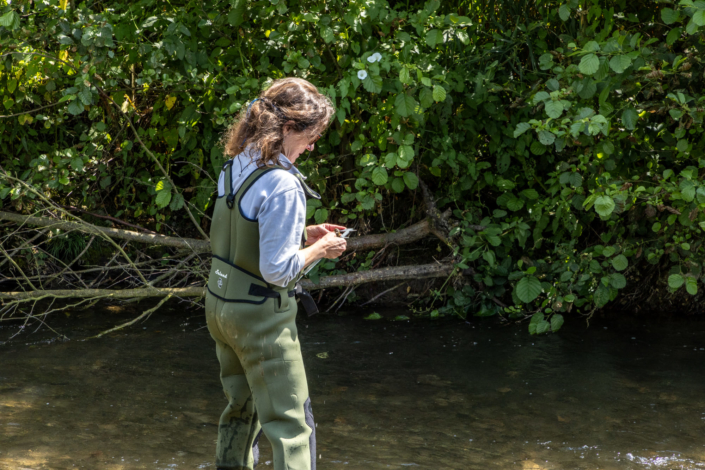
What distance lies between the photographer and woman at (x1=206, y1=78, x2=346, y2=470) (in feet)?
7.35

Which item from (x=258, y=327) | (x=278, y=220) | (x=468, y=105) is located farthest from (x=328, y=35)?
(x=258, y=327)

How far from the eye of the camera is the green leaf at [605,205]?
12.9 feet

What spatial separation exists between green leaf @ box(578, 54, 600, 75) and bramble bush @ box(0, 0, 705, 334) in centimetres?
1

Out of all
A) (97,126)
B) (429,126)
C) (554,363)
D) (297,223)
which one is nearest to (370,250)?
(429,126)

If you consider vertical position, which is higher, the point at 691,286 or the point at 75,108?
the point at 75,108

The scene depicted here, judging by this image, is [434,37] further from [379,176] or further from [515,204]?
[515,204]

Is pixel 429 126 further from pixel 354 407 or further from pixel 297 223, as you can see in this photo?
pixel 297 223

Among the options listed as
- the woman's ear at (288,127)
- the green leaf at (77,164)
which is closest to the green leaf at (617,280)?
the woman's ear at (288,127)

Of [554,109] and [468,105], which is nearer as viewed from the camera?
[554,109]

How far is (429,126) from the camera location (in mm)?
5312

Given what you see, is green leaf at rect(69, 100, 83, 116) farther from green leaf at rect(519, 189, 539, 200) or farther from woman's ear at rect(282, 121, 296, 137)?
green leaf at rect(519, 189, 539, 200)

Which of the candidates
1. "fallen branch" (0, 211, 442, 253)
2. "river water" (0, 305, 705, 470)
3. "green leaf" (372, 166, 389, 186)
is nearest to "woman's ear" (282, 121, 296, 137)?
"river water" (0, 305, 705, 470)

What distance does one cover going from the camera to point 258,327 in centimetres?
231

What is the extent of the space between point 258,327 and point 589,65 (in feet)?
7.79
